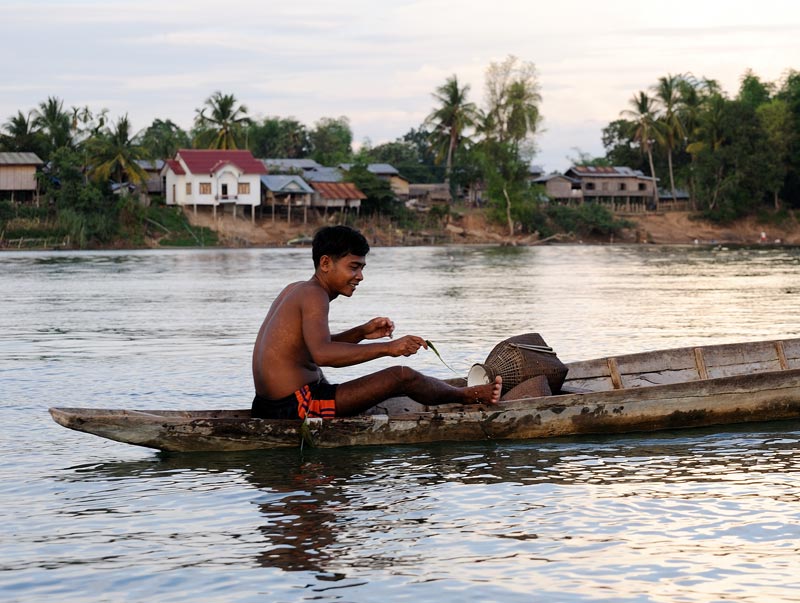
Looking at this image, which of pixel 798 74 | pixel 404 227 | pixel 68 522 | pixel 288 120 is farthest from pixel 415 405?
pixel 798 74

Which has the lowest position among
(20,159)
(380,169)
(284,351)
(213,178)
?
(284,351)

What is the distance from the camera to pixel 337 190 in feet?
220

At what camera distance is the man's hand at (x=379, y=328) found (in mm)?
7480

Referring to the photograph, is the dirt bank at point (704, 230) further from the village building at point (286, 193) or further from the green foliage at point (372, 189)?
the village building at point (286, 193)

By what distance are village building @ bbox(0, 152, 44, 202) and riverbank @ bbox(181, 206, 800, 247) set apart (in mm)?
9418

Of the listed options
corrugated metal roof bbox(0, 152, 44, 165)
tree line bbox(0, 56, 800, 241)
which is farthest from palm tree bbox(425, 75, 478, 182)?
corrugated metal roof bbox(0, 152, 44, 165)

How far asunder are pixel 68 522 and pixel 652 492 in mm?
3673

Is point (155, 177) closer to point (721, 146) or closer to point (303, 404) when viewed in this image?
point (721, 146)

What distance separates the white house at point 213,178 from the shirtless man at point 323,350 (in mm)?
57370

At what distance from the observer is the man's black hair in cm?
762

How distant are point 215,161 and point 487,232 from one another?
63.0 feet

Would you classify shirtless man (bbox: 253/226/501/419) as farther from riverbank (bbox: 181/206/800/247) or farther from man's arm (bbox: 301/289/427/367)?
riverbank (bbox: 181/206/800/247)

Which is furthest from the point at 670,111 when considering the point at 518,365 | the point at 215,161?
the point at 518,365

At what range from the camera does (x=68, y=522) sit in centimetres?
661
